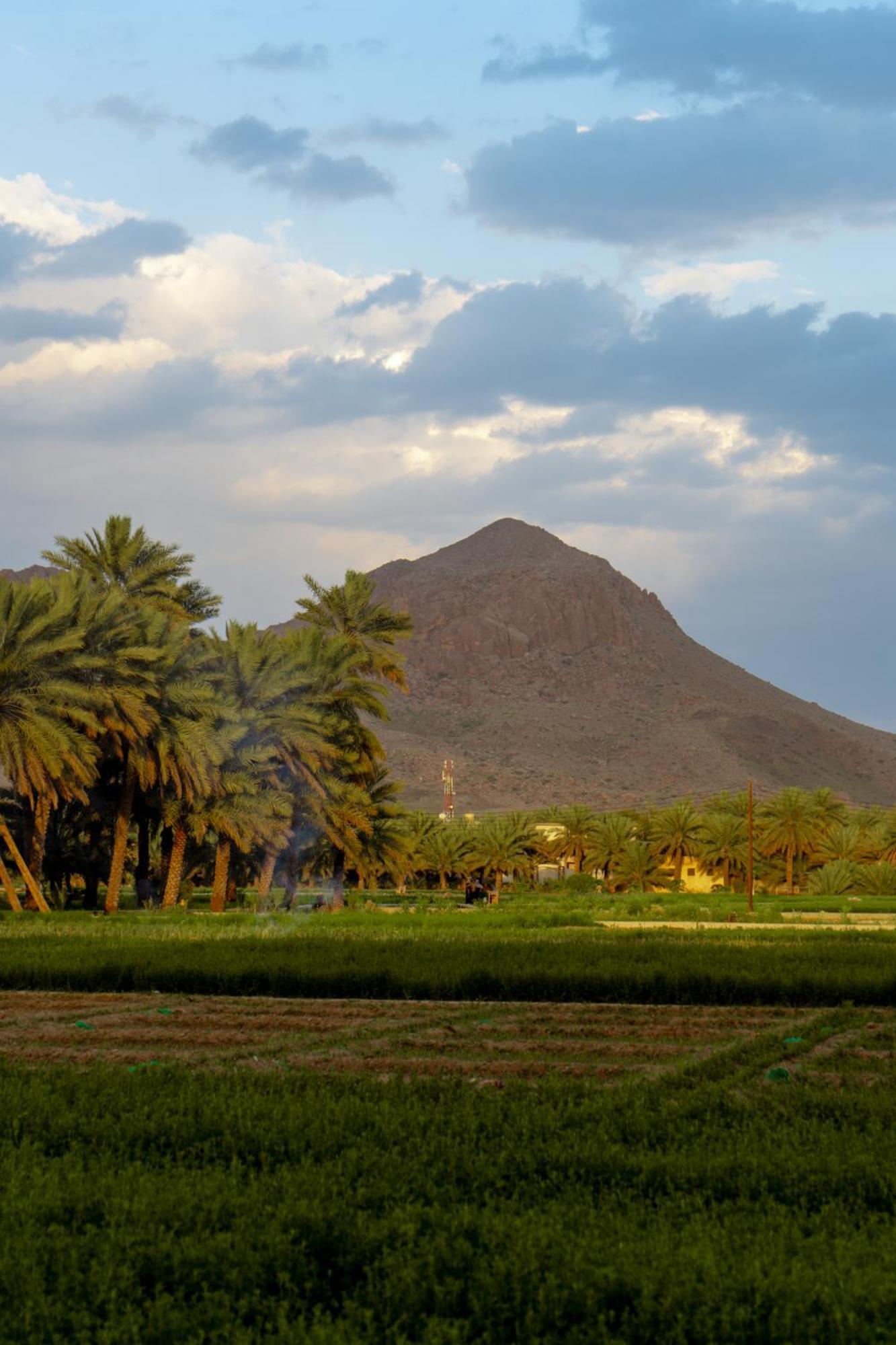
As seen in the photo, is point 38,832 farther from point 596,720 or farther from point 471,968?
point 596,720

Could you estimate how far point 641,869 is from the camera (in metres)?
74.8

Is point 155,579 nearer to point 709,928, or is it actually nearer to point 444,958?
point 709,928

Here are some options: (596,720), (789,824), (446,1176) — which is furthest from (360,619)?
(596,720)

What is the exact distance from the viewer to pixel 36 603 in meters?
36.0

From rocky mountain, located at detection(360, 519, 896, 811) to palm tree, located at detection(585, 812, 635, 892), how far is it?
49.3 meters

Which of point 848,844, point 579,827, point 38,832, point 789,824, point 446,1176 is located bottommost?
point 848,844

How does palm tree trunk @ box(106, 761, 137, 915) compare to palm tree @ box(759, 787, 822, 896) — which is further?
palm tree @ box(759, 787, 822, 896)

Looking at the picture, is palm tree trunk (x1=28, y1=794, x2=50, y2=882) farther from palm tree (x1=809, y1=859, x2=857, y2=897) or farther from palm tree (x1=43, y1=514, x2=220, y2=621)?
palm tree (x1=809, y1=859, x2=857, y2=897)

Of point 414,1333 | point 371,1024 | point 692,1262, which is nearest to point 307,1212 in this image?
A: point 414,1333

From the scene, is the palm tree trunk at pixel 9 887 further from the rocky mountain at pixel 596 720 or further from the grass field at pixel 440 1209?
the rocky mountain at pixel 596 720

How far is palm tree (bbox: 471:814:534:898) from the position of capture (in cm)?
7544

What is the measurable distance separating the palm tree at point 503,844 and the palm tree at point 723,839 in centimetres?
1005

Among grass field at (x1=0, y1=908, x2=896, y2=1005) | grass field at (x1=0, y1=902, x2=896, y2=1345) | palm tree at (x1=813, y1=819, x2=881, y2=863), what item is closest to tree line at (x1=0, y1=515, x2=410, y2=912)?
grass field at (x1=0, y1=908, x2=896, y2=1005)

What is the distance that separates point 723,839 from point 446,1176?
64442mm
